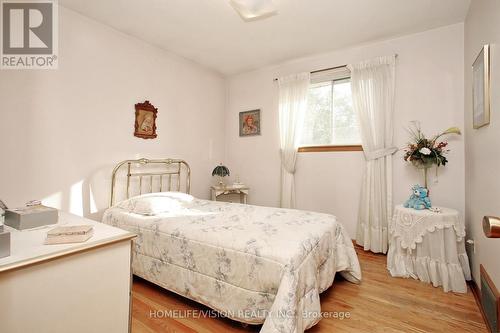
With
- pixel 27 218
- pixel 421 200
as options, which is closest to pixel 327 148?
pixel 421 200

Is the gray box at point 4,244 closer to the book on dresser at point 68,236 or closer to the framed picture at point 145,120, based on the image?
the book on dresser at point 68,236

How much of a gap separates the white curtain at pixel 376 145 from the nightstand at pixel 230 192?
1.74 meters

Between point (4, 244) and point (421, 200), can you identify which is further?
point (421, 200)

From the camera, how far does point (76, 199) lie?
7.89 feet

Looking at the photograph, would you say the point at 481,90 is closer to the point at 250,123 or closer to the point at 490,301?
the point at 490,301

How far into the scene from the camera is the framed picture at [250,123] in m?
3.92

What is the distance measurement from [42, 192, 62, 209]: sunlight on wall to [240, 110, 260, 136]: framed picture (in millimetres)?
2636

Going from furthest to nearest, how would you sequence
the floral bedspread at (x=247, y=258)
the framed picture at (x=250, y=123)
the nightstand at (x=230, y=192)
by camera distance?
1. the framed picture at (x=250, y=123)
2. the nightstand at (x=230, y=192)
3. the floral bedspread at (x=247, y=258)

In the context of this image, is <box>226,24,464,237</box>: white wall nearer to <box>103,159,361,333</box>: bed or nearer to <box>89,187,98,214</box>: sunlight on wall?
<box>103,159,361,333</box>: bed

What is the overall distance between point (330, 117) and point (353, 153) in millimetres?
603

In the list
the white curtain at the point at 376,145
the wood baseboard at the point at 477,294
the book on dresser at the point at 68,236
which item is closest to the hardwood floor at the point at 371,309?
the wood baseboard at the point at 477,294

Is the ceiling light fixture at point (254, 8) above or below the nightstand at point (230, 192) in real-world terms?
above

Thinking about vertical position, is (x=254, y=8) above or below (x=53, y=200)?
above

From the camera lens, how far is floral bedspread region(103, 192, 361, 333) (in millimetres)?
1391
